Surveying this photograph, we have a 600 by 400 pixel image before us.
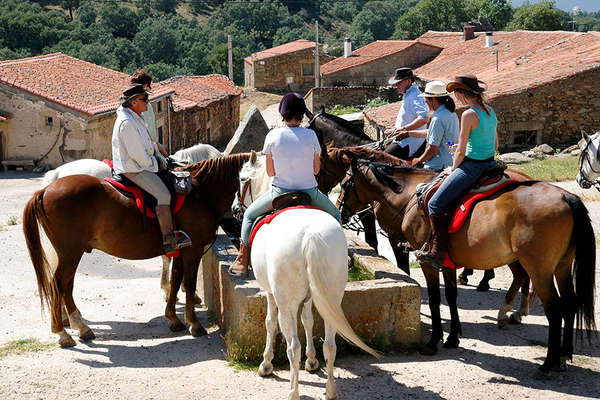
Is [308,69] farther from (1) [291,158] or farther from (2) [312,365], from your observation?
(2) [312,365]

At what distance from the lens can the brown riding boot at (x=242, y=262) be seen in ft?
22.5

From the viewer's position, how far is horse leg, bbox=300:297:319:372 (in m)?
5.80

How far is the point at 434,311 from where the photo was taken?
7109 millimetres

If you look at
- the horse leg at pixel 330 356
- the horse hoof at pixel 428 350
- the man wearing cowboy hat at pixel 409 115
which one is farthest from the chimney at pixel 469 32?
the horse leg at pixel 330 356

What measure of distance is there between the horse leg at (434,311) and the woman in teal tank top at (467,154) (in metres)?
0.48

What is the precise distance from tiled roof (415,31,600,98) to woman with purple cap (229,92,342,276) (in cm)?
1751

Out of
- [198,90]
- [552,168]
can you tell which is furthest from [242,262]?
[198,90]

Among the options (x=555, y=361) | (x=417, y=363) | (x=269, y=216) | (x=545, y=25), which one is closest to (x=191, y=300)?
(x=269, y=216)

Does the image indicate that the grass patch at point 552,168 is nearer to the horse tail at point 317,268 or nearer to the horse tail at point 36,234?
the horse tail at point 317,268

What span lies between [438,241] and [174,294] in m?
3.09

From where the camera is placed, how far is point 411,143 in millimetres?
9461

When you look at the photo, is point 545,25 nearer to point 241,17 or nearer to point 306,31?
point 306,31

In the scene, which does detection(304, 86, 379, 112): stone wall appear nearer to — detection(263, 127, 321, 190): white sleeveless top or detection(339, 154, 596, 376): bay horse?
detection(339, 154, 596, 376): bay horse

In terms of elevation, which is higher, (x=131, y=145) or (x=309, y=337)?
(x=131, y=145)
